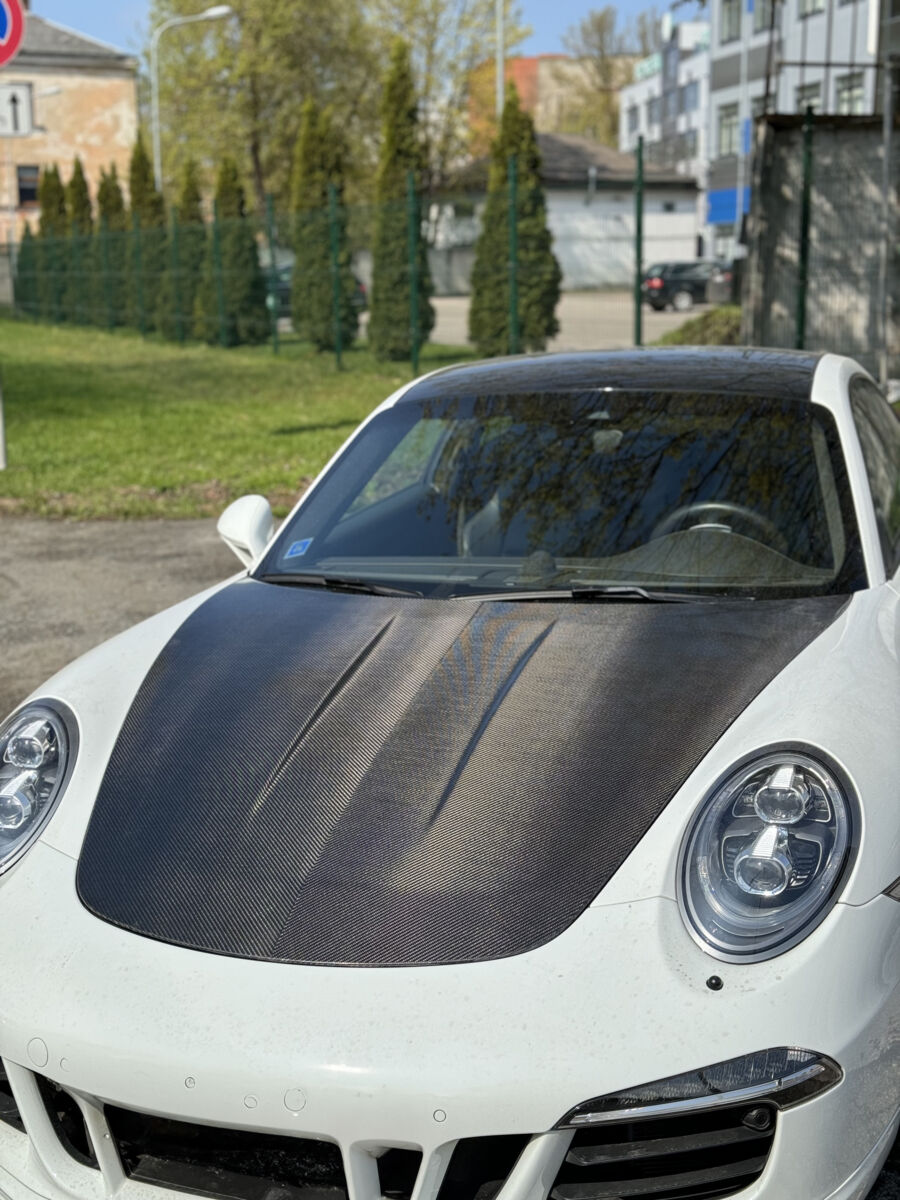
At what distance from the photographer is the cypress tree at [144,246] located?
3109cm

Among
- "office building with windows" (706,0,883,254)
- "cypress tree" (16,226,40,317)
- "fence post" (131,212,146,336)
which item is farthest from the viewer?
"cypress tree" (16,226,40,317)

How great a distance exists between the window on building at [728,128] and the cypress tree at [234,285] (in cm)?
2566

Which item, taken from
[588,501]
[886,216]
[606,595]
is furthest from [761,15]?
[606,595]

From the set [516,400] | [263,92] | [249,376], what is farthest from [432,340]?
[263,92]

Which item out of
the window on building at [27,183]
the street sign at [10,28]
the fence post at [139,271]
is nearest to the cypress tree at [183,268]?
the fence post at [139,271]

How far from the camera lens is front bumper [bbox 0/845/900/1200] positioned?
6.37ft

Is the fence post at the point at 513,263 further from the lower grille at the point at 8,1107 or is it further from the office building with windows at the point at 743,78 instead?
the lower grille at the point at 8,1107

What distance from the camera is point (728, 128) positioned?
48.6 m

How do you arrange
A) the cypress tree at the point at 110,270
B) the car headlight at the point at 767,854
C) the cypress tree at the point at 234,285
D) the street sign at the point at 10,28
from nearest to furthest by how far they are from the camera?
the car headlight at the point at 767,854 → the street sign at the point at 10,28 → the cypress tree at the point at 234,285 → the cypress tree at the point at 110,270

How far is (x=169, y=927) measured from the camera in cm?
225

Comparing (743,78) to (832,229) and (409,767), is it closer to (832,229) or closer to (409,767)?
(832,229)

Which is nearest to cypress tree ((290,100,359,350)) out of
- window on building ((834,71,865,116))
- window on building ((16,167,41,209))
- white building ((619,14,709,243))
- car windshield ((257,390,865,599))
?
window on building ((834,71,865,116))

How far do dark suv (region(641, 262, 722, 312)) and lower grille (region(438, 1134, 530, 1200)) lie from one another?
131ft

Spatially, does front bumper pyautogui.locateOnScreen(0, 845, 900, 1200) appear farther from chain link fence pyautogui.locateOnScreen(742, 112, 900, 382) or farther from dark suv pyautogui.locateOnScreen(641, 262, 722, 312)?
dark suv pyautogui.locateOnScreen(641, 262, 722, 312)
